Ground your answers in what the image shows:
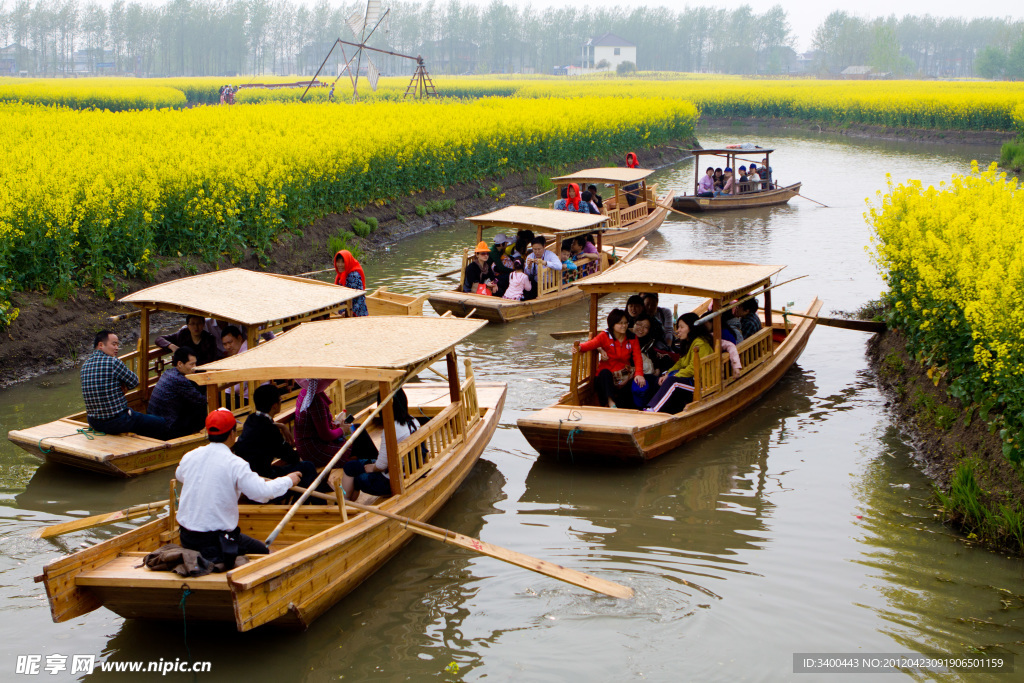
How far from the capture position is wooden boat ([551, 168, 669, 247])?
22156 millimetres

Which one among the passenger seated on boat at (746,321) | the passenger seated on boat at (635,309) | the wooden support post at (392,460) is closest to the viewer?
the wooden support post at (392,460)

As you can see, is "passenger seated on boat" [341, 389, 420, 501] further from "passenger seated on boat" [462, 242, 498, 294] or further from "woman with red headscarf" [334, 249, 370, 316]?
"passenger seated on boat" [462, 242, 498, 294]

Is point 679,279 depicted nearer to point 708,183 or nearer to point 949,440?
point 949,440

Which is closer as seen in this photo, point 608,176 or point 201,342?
point 201,342

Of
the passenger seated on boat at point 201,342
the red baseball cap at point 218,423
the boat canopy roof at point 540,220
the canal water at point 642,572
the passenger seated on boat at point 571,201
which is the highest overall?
the passenger seated on boat at point 571,201

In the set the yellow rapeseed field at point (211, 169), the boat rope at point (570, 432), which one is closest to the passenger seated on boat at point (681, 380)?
the boat rope at point (570, 432)

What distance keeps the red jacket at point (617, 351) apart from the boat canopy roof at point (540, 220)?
530cm

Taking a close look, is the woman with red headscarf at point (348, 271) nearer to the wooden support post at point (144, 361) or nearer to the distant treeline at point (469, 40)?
the wooden support post at point (144, 361)

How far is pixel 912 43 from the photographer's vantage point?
195875mm

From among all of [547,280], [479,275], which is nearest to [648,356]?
[547,280]

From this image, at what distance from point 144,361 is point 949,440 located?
892 cm

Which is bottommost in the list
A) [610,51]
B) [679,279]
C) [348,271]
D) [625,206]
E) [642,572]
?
[642,572]

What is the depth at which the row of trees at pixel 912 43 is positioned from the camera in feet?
487

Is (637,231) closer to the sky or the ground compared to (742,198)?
closer to the ground
